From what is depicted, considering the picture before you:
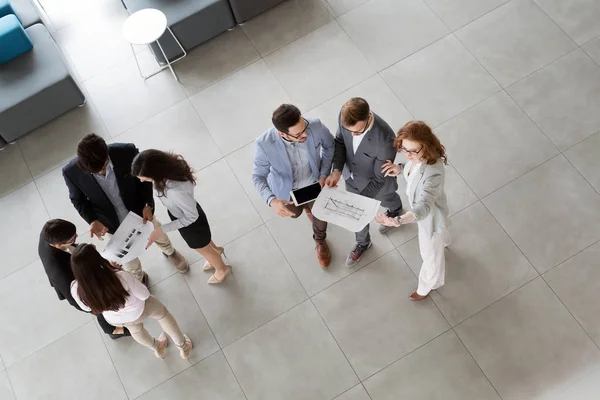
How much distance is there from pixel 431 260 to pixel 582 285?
129 cm

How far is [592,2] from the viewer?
17.5ft

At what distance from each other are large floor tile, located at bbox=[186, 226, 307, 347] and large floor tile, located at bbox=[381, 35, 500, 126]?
1.78m

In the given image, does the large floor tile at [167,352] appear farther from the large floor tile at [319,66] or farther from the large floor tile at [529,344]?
the large floor tile at [319,66]

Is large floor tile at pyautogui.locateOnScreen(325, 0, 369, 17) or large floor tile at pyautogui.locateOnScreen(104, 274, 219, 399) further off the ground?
large floor tile at pyautogui.locateOnScreen(325, 0, 369, 17)

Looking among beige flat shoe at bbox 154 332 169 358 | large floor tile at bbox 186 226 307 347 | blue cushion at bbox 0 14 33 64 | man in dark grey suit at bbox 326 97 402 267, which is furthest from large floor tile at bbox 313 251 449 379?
blue cushion at bbox 0 14 33 64

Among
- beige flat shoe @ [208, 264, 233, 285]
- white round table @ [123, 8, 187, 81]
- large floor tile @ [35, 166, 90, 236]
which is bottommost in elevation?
beige flat shoe @ [208, 264, 233, 285]

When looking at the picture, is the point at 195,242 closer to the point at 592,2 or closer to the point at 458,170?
the point at 458,170

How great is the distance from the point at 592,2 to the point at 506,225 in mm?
2505

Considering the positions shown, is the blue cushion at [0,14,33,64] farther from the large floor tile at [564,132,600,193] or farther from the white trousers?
the large floor tile at [564,132,600,193]

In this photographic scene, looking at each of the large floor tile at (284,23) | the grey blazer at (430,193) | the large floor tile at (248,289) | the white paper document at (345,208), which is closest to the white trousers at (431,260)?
the grey blazer at (430,193)

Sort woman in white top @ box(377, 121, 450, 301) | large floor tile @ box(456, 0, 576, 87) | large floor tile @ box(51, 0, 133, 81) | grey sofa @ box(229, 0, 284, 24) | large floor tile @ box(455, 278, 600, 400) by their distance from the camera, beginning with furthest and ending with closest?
large floor tile @ box(51, 0, 133, 81)
grey sofa @ box(229, 0, 284, 24)
large floor tile @ box(456, 0, 576, 87)
large floor tile @ box(455, 278, 600, 400)
woman in white top @ box(377, 121, 450, 301)

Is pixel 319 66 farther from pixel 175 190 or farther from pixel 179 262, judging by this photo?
pixel 175 190

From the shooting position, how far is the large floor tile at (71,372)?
426cm

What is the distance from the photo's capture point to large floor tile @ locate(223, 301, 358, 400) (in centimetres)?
409
